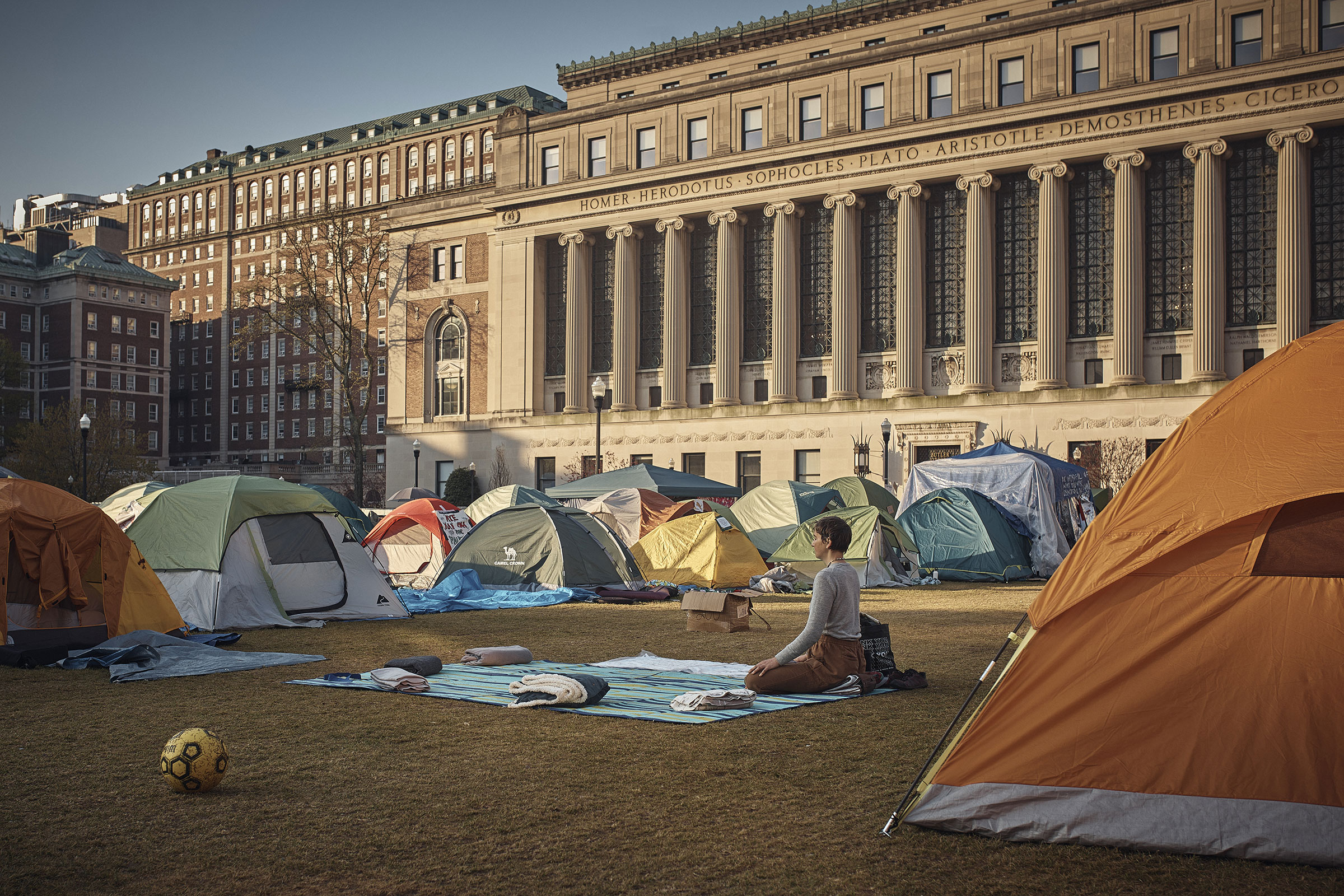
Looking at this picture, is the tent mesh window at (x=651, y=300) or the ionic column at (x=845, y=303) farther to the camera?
the tent mesh window at (x=651, y=300)

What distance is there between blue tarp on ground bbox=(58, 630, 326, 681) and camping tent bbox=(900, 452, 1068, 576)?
67.5ft

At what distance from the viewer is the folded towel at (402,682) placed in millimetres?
10672

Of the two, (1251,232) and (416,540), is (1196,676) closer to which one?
(416,540)

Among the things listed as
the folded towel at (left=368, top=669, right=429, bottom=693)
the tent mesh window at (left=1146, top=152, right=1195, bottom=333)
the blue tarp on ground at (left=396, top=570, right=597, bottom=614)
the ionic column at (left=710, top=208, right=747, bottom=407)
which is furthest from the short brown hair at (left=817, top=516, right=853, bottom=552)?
the ionic column at (left=710, top=208, right=747, bottom=407)

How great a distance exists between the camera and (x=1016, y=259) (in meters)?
54.6

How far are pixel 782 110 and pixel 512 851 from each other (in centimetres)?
5763

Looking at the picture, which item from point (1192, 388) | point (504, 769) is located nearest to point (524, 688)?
point (504, 769)

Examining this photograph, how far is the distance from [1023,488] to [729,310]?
31.9 metres

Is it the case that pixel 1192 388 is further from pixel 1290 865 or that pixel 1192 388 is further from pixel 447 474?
pixel 1290 865

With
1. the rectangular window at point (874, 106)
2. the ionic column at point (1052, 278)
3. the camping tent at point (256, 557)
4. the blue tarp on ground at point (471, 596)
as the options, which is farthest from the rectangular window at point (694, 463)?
the camping tent at point (256, 557)

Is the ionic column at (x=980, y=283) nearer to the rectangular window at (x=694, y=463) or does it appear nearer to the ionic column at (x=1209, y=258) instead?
the ionic column at (x=1209, y=258)

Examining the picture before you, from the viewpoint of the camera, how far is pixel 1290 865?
536cm

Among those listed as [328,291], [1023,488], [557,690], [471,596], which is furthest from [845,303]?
[557,690]

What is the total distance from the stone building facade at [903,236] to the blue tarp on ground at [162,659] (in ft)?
141
